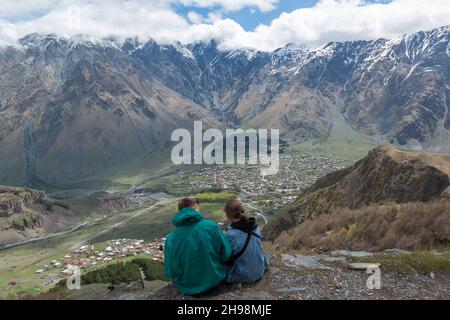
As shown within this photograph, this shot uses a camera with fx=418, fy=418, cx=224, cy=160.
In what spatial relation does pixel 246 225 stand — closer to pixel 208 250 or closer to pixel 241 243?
pixel 241 243

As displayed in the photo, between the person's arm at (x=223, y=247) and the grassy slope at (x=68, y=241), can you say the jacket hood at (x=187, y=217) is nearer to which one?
the person's arm at (x=223, y=247)

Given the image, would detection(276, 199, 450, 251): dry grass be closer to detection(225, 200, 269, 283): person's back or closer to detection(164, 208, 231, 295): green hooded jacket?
detection(225, 200, 269, 283): person's back

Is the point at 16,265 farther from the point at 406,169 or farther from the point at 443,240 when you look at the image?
the point at 443,240

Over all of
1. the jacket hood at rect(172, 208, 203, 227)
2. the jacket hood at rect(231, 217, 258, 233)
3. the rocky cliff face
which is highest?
the jacket hood at rect(172, 208, 203, 227)

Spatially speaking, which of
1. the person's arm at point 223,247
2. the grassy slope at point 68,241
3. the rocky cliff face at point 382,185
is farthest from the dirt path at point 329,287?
the grassy slope at point 68,241

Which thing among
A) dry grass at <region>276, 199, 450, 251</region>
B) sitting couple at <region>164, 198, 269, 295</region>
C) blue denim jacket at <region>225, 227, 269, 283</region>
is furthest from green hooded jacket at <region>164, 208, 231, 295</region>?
dry grass at <region>276, 199, 450, 251</region>
